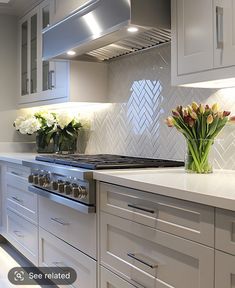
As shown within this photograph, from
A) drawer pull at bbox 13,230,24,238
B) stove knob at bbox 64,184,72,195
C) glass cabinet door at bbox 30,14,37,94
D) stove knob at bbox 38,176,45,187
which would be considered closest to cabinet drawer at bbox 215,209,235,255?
stove knob at bbox 64,184,72,195

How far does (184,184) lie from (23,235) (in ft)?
6.97

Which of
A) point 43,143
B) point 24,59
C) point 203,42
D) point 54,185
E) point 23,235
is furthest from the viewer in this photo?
point 24,59

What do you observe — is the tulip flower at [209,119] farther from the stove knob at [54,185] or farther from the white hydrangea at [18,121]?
the white hydrangea at [18,121]

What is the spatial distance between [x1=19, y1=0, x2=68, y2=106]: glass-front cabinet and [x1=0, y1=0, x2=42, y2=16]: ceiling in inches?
2.7

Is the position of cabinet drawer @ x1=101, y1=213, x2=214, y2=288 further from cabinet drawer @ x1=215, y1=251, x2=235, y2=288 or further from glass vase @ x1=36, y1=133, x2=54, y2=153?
glass vase @ x1=36, y1=133, x2=54, y2=153

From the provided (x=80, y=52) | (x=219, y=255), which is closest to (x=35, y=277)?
(x=80, y=52)

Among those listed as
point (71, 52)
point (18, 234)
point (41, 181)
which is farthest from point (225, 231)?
point (18, 234)

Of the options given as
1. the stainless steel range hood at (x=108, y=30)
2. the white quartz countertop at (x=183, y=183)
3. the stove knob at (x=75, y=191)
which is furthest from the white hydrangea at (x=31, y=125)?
the white quartz countertop at (x=183, y=183)

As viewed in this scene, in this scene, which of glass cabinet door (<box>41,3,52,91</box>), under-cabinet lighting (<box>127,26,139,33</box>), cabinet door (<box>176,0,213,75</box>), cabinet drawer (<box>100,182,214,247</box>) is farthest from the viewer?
glass cabinet door (<box>41,3,52,91</box>)

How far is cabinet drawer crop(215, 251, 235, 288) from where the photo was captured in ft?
4.29

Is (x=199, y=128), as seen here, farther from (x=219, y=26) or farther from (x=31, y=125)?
(x=31, y=125)

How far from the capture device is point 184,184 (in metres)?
1.65

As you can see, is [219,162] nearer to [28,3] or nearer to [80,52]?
[80,52]

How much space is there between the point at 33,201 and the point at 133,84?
1131mm
